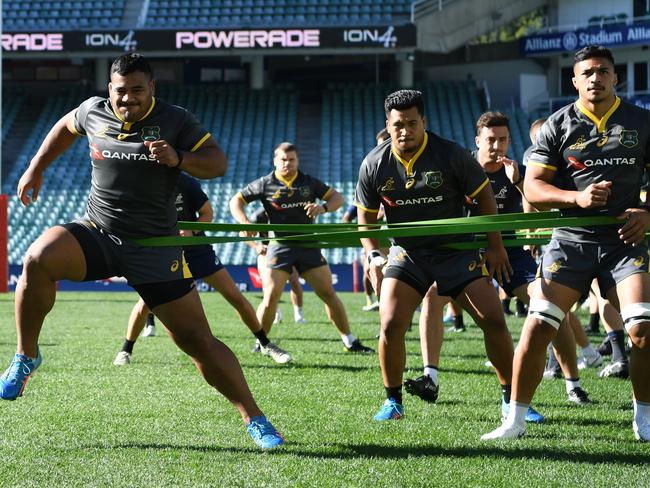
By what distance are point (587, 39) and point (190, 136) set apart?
91.7ft

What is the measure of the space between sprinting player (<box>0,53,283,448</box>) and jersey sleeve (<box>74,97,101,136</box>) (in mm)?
53

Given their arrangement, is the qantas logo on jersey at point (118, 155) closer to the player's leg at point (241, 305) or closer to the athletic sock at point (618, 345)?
the player's leg at point (241, 305)

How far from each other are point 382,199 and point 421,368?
3280mm

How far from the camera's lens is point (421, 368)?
375 inches

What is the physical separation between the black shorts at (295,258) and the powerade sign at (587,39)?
21.7m

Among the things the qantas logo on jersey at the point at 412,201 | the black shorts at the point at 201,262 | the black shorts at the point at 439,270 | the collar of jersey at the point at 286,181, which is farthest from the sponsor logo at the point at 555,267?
the collar of jersey at the point at 286,181

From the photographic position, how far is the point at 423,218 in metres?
6.55

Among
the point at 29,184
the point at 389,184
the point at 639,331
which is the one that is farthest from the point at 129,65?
the point at 639,331

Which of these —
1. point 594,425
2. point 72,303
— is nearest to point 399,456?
point 594,425

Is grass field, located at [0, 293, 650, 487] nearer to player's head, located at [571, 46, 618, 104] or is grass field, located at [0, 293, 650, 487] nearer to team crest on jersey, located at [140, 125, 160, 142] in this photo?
team crest on jersey, located at [140, 125, 160, 142]

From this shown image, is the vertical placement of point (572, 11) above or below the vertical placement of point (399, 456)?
above

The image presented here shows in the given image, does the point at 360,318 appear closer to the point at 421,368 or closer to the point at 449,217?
the point at 421,368

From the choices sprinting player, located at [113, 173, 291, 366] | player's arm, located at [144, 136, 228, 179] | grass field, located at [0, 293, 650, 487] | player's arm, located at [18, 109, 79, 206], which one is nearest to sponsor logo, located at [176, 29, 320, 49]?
sprinting player, located at [113, 173, 291, 366]

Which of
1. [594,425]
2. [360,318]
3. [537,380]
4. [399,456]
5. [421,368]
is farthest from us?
[360,318]
